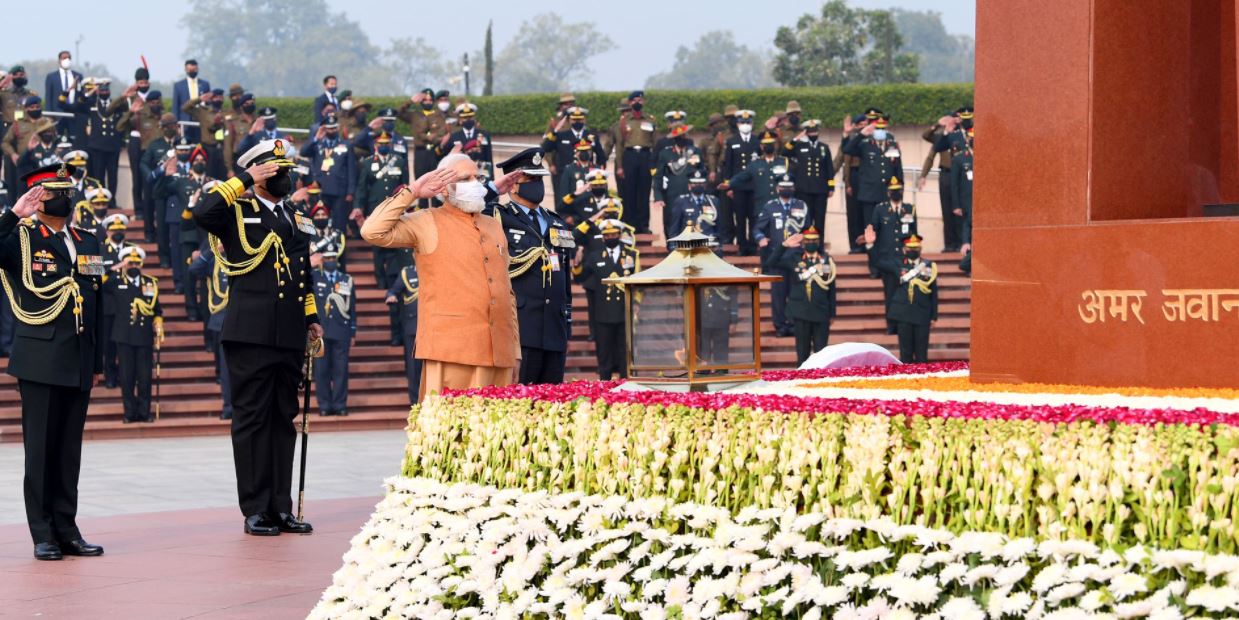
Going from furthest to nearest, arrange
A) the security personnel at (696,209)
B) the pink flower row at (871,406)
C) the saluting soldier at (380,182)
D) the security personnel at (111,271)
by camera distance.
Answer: the saluting soldier at (380,182) → the security personnel at (696,209) → the security personnel at (111,271) → the pink flower row at (871,406)

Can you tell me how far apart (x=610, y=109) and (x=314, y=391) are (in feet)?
54.9

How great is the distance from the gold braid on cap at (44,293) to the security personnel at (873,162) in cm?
1411

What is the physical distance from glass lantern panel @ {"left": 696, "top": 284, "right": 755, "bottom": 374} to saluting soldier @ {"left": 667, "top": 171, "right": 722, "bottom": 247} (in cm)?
1294

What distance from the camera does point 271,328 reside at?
26.9ft

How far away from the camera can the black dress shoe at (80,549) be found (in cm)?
766

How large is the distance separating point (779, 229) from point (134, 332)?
7.02 metres

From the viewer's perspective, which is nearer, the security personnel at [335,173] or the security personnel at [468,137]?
the security personnel at [335,173]

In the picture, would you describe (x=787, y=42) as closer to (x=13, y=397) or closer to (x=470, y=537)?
(x=13, y=397)

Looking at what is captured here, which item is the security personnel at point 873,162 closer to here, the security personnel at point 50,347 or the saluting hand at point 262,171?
the saluting hand at point 262,171

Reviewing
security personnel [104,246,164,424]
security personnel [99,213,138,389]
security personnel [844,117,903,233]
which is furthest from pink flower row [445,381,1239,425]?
security personnel [844,117,903,233]

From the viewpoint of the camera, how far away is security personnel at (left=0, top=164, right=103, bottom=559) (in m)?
7.68

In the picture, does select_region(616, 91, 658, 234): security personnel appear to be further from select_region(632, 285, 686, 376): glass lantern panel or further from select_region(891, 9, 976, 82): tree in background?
select_region(891, 9, 976, 82): tree in background

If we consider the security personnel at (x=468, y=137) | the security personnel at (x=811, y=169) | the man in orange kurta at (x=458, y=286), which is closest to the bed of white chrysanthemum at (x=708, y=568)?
the man in orange kurta at (x=458, y=286)

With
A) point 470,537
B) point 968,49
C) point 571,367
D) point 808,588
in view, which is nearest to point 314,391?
point 571,367
